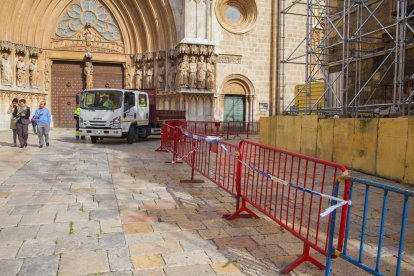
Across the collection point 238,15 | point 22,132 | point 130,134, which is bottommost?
point 130,134

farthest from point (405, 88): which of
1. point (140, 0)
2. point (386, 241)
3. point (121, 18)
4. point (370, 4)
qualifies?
point (121, 18)

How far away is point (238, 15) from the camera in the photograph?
21.4 metres

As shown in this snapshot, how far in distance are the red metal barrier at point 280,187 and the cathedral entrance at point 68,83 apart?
38.4 ft

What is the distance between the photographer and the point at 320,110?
11078 millimetres

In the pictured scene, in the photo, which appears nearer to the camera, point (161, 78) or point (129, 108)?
point (129, 108)

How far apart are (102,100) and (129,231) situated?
9.92 meters

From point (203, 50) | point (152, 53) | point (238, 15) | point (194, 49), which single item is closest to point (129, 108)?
point (194, 49)

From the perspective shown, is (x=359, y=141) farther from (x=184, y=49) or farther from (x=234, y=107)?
(x=234, y=107)

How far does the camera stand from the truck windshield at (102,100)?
13336 mm

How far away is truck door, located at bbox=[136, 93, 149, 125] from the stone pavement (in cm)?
703

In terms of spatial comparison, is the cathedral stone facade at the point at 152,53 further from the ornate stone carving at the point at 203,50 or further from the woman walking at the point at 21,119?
the woman walking at the point at 21,119

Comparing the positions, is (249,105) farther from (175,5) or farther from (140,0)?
(140,0)

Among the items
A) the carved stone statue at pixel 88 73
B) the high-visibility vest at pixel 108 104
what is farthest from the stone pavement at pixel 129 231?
the carved stone statue at pixel 88 73

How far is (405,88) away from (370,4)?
310 centimetres
